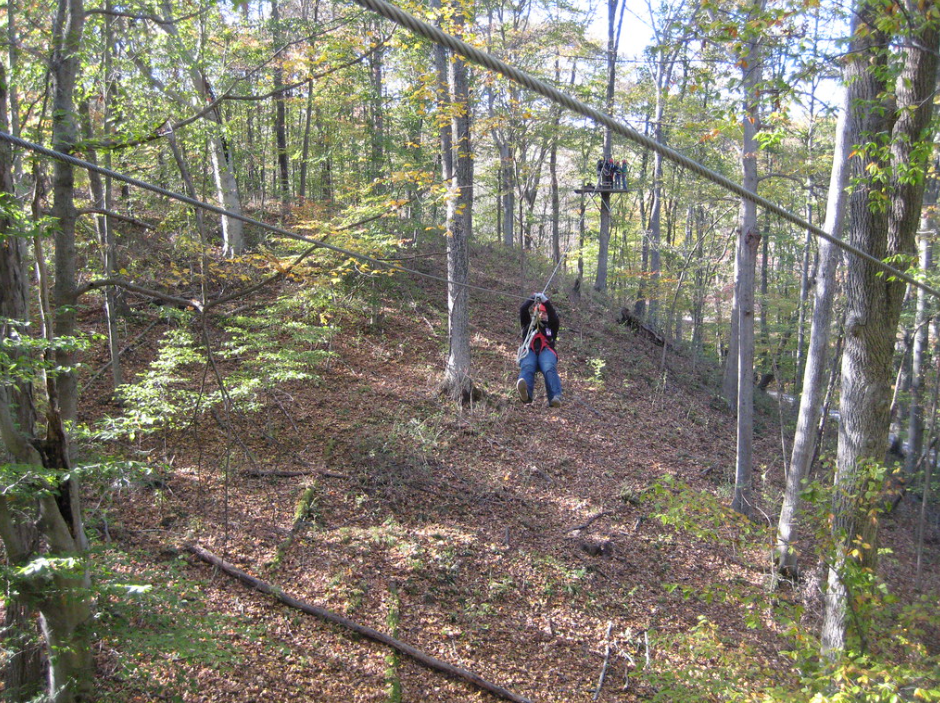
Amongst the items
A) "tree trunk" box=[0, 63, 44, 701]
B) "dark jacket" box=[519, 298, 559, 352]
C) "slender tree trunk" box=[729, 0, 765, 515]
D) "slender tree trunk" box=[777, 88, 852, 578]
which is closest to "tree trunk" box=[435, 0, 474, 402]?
"dark jacket" box=[519, 298, 559, 352]

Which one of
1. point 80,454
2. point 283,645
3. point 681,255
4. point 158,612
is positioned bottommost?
point 283,645

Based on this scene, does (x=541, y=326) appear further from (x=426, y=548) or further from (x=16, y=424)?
(x=16, y=424)

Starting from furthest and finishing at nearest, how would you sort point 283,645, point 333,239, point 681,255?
1. point 681,255
2. point 333,239
3. point 283,645

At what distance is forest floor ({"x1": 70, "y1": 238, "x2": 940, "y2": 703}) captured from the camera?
5.28 meters

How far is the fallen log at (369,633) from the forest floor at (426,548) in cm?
8

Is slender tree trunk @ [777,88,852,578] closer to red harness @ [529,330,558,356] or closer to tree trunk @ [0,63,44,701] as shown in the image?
red harness @ [529,330,558,356]

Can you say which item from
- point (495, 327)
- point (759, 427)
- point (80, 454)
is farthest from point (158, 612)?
point (759, 427)

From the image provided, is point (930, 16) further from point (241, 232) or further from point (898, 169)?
point (241, 232)

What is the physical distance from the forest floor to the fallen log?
80mm

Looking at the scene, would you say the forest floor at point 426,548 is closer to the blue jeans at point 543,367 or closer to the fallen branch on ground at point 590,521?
the fallen branch on ground at point 590,521

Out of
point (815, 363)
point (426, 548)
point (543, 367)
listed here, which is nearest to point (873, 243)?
point (815, 363)

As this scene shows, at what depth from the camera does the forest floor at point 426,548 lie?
17.3 feet

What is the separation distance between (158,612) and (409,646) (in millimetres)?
2669

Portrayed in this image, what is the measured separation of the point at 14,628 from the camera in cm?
404
